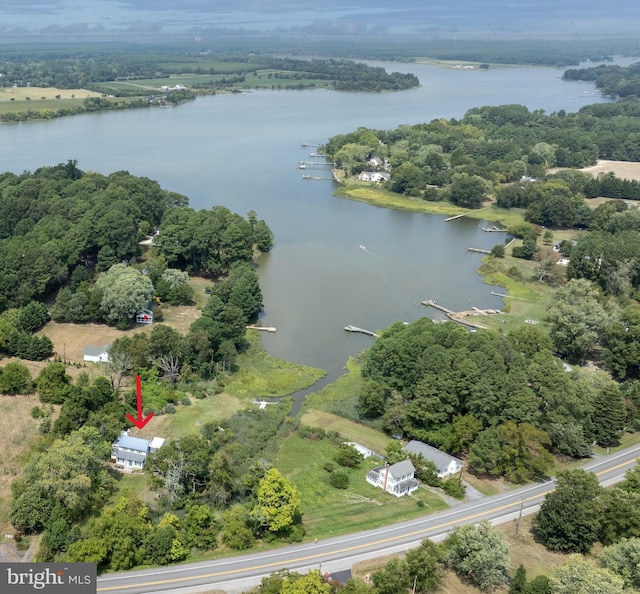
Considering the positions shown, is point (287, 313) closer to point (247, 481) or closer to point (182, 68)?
point (247, 481)

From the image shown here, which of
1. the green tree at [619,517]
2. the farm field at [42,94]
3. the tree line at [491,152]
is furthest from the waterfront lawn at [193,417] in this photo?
the farm field at [42,94]

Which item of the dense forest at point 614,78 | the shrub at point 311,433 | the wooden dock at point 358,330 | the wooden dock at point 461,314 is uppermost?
the dense forest at point 614,78

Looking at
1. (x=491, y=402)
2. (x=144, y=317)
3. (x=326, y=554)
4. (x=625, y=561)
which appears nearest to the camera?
(x=625, y=561)

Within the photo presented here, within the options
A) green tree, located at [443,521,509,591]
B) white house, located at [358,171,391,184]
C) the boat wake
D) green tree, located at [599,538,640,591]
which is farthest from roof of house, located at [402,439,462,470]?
white house, located at [358,171,391,184]

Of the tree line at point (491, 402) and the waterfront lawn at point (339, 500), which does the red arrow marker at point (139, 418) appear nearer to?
the waterfront lawn at point (339, 500)

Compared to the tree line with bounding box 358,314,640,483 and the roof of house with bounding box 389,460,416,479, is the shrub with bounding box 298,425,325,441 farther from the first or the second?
the roof of house with bounding box 389,460,416,479

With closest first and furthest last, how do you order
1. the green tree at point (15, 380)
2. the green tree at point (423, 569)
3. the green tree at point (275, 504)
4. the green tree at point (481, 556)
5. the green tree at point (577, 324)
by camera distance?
the green tree at point (423, 569)
the green tree at point (481, 556)
the green tree at point (275, 504)
the green tree at point (15, 380)
the green tree at point (577, 324)

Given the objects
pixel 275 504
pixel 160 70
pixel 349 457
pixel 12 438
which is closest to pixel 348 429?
pixel 349 457

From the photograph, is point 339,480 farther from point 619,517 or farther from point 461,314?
point 461,314
